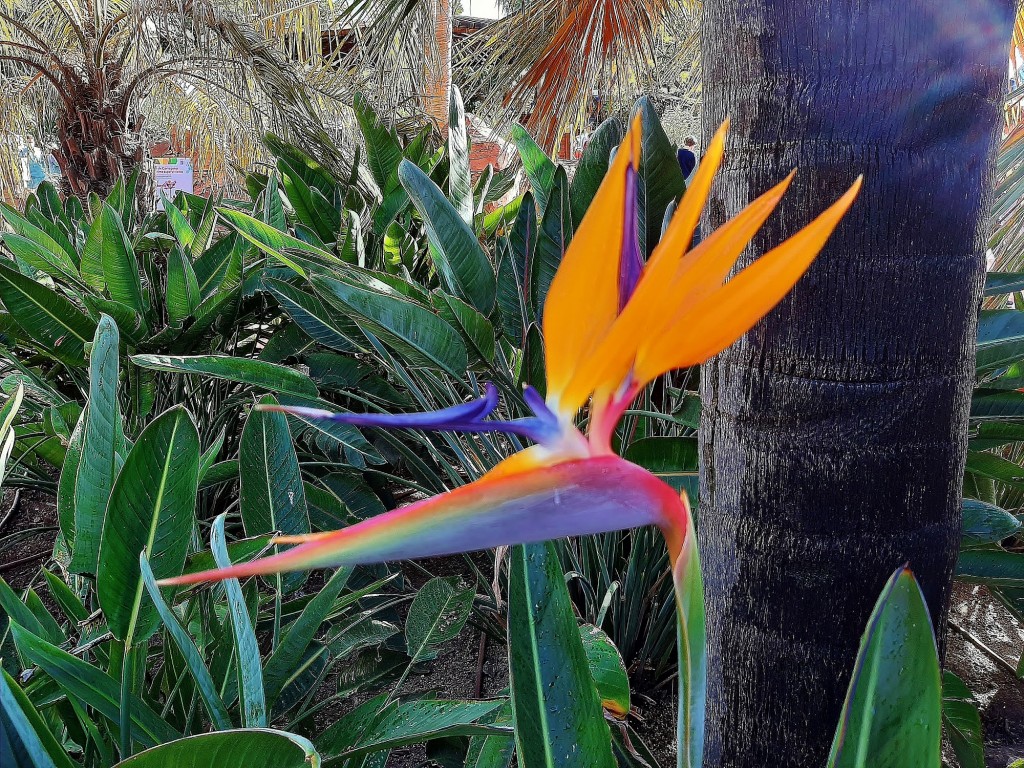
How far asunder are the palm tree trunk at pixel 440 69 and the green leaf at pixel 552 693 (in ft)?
13.8

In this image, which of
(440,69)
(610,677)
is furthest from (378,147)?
(440,69)

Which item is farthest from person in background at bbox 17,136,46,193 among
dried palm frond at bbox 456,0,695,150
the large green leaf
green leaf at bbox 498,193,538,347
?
green leaf at bbox 498,193,538,347

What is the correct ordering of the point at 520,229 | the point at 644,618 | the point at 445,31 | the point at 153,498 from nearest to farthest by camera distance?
the point at 153,498 → the point at 520,229 → the point at 644,618 → the point at 445,31

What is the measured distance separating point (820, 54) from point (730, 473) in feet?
0.94

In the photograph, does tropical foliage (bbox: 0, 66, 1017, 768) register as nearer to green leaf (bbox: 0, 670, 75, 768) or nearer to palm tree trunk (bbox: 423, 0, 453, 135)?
green leaf (bbox: 0, 670, 75, 768)

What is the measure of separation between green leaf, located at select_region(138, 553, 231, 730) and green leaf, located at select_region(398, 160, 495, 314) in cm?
48

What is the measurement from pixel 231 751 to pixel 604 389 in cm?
28

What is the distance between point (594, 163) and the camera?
969 mm

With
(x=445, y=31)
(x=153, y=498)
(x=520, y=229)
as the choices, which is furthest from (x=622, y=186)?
(x=445, y=31)

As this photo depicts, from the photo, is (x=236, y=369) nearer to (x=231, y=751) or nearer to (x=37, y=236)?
(x=231, y=751)

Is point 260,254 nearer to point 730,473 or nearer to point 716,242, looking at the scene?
point 730,473

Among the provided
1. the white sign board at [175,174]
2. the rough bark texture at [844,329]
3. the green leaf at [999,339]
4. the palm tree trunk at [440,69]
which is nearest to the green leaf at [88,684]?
the rough bark texture at [844,329]

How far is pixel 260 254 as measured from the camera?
147cm

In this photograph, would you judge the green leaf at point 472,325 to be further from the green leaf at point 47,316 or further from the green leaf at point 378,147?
the green leaf at point 378,147
